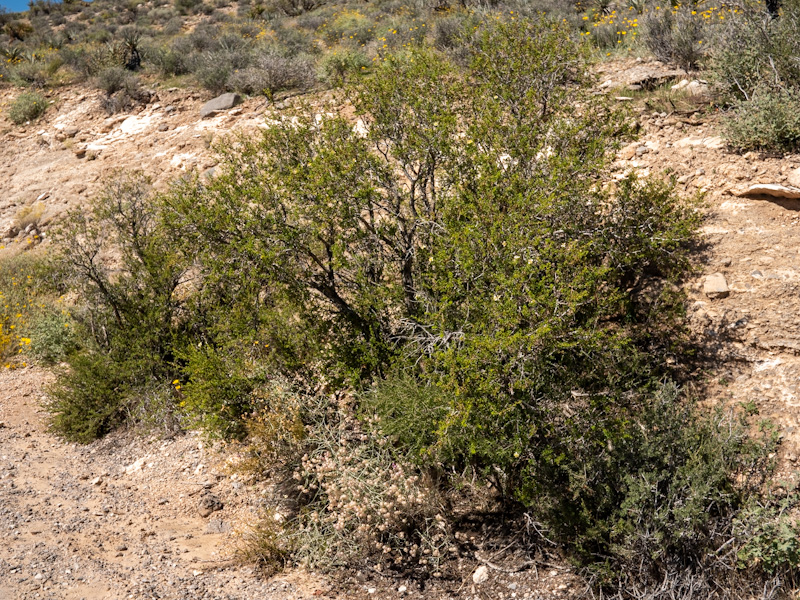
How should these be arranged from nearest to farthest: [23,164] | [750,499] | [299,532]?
1. [750,499]
2. [299,532]
3. [23,164]

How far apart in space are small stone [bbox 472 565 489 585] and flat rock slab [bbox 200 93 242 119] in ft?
35.5

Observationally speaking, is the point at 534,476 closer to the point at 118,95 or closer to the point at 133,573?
the point at 133,573

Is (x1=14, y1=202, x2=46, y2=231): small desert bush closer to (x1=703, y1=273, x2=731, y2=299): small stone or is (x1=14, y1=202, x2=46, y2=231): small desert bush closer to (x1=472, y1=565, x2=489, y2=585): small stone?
(x1=472, y1=565, x2=489, y2=585): small stone

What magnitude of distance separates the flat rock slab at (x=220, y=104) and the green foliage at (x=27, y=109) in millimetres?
5523

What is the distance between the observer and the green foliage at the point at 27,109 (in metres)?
15.5

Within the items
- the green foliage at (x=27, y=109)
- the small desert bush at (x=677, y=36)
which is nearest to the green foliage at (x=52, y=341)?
the green foliage at (x=27, y=109)

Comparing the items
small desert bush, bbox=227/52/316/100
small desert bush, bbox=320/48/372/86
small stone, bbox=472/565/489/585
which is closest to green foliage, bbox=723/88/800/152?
small stone, bbox=472/565/489/585

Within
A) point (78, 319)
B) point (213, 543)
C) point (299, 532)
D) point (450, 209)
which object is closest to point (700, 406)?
point (450, 209)

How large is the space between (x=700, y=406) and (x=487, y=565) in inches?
93.4

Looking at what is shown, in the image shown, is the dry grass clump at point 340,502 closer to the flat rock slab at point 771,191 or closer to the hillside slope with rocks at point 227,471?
the hillside slope with rocks at point 227,471

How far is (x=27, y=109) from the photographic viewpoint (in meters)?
15.5

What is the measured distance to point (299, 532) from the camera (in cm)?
539

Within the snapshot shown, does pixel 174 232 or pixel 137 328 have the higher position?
pixel 174 232

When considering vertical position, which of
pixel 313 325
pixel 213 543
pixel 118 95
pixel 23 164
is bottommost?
pixel 213 543
